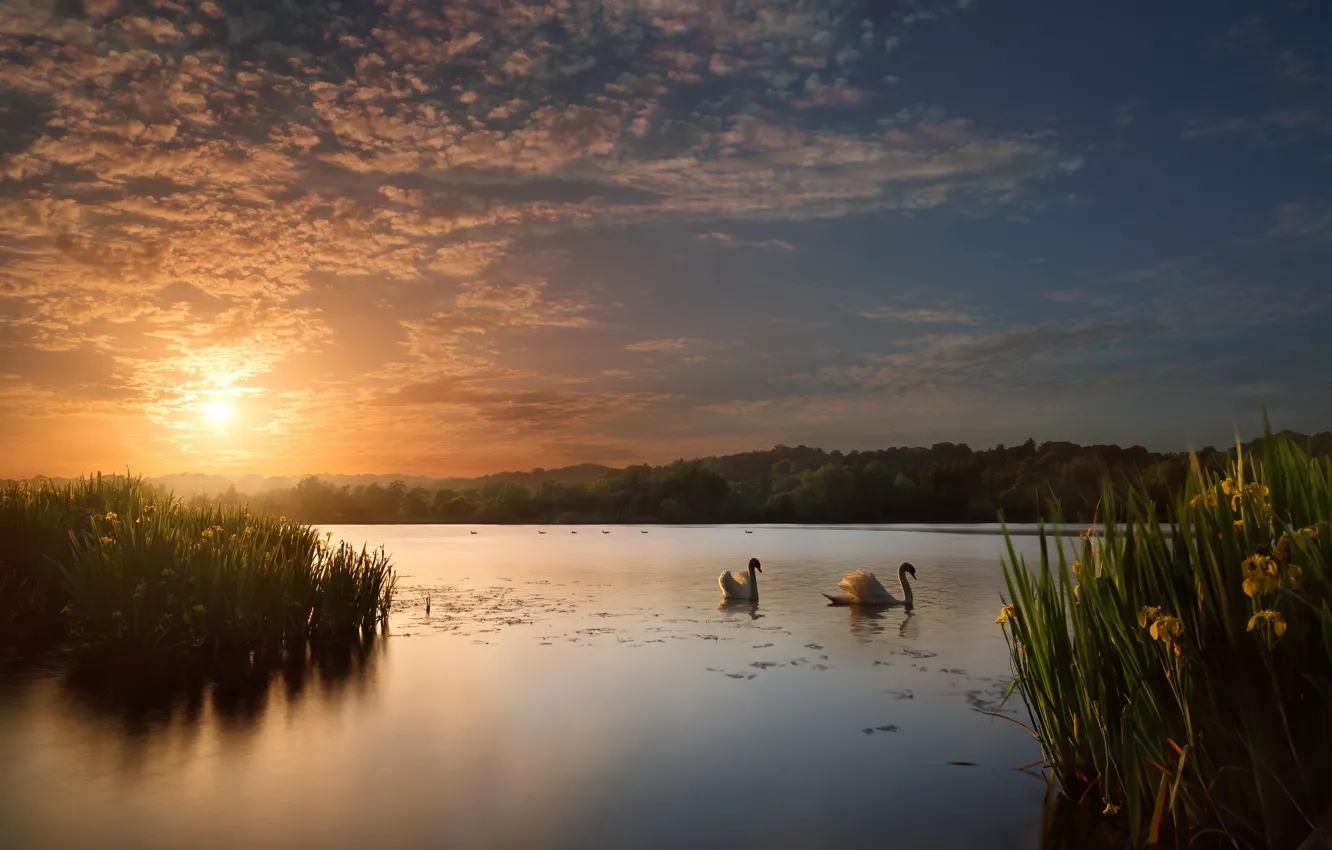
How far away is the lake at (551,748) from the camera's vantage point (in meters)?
6.86

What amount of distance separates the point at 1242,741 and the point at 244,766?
8.01m

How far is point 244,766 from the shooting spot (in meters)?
8.51

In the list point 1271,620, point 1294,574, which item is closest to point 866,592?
point 1271,620

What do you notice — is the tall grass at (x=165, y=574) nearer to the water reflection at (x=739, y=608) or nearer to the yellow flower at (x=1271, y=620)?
the water reflection at (x=739, y=608)

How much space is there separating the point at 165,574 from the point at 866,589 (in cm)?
1453

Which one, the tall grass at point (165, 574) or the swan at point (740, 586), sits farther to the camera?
the swan at point (740, 586)

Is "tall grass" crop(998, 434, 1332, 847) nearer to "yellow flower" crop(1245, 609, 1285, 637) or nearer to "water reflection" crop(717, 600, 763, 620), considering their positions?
"yellow flower" crop(1245, 609, 1285, 637)

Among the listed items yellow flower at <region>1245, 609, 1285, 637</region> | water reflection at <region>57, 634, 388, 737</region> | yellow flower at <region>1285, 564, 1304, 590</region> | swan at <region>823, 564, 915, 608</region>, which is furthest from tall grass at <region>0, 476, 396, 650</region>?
yellow flower at <region>1285, 564, 1304, 590</region>

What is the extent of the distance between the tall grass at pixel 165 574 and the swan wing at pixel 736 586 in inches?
350

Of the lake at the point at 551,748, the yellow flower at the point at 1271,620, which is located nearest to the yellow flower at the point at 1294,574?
the yellow flower at the point at 1271,620

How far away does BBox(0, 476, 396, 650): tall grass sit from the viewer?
1402cm

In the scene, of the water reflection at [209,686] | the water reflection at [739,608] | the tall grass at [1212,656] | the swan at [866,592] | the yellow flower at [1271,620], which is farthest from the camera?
the swan at [866,592]

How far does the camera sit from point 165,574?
45.8ft

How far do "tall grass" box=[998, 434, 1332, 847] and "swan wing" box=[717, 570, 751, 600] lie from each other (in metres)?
16.8
